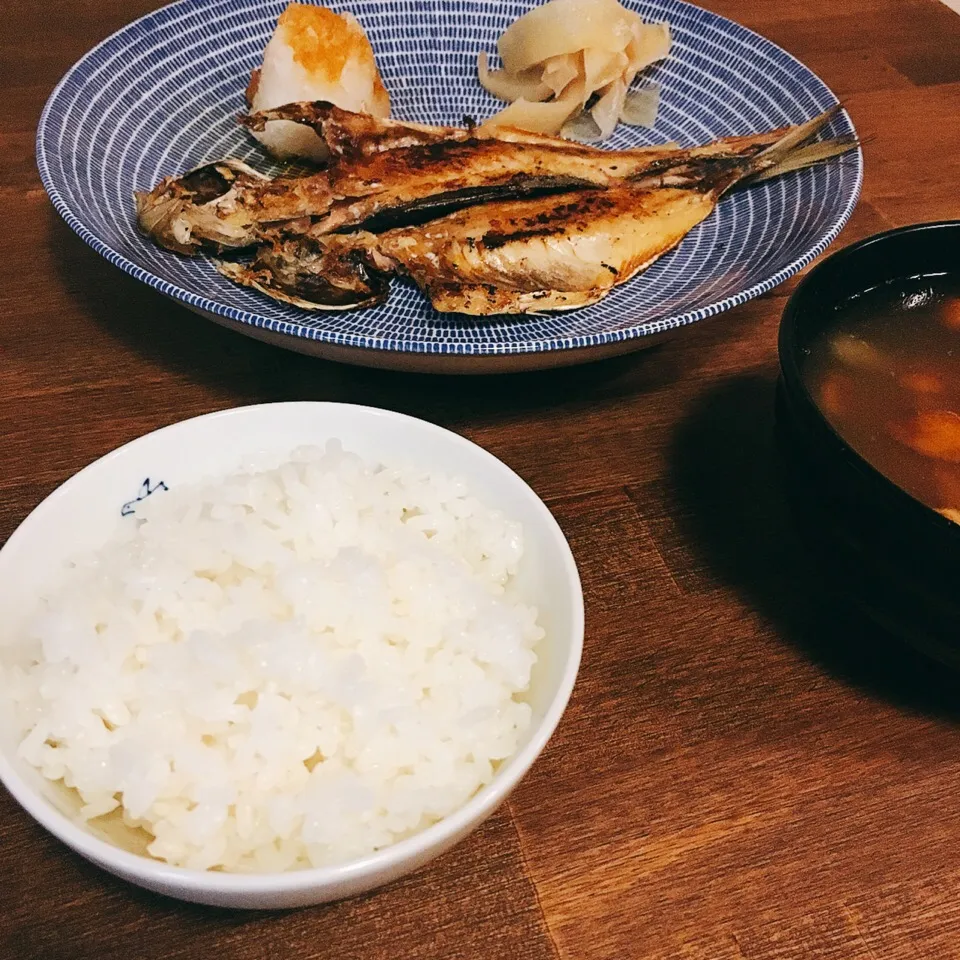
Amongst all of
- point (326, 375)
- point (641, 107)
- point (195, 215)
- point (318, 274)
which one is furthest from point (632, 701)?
point (641, 107)

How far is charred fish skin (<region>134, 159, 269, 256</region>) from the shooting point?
4.36 ft

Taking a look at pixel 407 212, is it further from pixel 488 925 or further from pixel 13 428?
pixel 488 925

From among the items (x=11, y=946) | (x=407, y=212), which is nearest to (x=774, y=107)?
(x=407, y=212)

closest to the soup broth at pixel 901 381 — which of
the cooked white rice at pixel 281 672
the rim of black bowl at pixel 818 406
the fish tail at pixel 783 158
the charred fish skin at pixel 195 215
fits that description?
the rim of black bowl at pixel 818 406

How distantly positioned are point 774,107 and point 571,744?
1.43m

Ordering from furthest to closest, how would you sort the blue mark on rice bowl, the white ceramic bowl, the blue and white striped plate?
the blue and white striped plate < the blue mark on rice bowl < the white ceramic bowl

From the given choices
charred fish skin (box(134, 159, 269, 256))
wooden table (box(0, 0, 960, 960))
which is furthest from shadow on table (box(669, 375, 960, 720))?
charred fish skin (box(134, 159, 269, 256))

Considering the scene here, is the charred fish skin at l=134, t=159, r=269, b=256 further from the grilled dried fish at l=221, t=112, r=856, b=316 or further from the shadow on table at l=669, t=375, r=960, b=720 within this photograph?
the shadow on table at l=669, t=375, r=960, b=720

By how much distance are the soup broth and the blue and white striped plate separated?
0.18m

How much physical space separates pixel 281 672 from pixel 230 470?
0.30 metres

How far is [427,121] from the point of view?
5.98 feet

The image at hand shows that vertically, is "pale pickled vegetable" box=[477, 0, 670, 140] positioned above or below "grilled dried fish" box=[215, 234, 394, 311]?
above

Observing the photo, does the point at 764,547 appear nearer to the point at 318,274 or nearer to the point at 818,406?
the point at 818,406

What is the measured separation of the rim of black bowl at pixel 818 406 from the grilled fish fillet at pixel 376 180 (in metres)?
0.63
